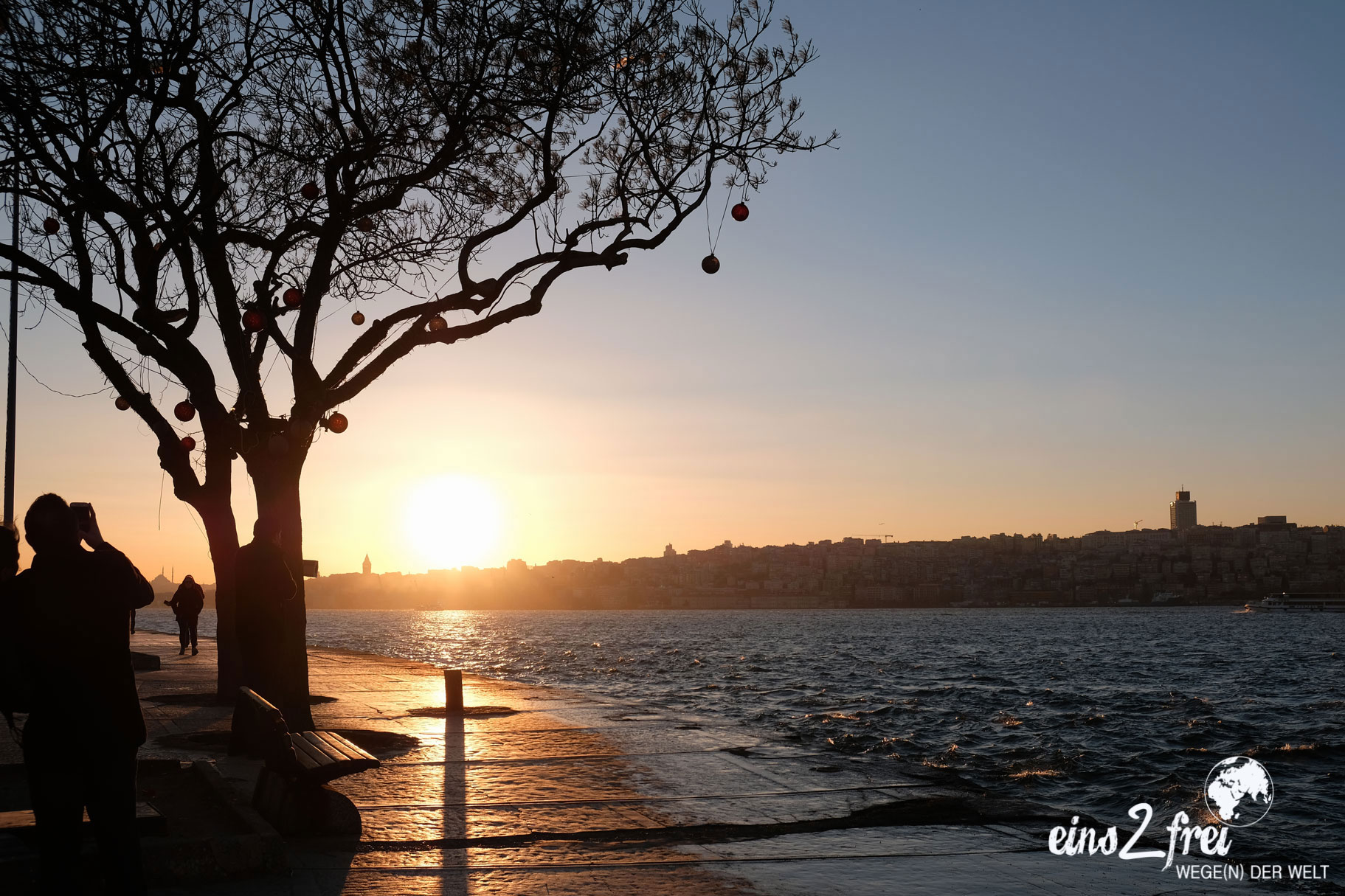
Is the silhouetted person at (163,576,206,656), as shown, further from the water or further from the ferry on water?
the ferry on water

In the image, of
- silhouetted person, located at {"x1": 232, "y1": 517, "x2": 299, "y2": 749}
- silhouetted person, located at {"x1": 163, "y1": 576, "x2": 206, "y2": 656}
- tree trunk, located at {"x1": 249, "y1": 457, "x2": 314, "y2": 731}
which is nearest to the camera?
silhouetted person, located at {"x1": 232, "y1": 517, "x2": 299, "y2": 749}

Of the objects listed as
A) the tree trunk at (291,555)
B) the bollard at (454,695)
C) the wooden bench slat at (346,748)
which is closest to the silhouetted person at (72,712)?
the wooden bench slat at (346,748)

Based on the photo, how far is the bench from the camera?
7.02 metres

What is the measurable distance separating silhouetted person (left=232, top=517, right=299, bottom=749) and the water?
8433mm

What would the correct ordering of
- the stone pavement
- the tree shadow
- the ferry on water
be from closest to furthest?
1. the tree shadow
2. the stone pavement
3. the ferry on water

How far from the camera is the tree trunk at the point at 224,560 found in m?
13.0

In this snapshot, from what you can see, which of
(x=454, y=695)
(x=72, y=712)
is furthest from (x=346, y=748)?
(x=454, y=695)

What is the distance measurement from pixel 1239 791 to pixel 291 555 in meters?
12.9

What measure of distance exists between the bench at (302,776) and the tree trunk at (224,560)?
526 cm

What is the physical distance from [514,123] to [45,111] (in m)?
4.25

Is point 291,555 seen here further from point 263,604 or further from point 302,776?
point 302,776

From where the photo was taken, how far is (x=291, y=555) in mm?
10836

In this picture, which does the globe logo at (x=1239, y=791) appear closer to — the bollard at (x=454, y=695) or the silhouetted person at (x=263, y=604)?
the bollard at (x=454, y=695)

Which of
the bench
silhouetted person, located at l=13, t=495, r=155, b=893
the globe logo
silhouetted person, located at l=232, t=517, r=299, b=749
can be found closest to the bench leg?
the bench
